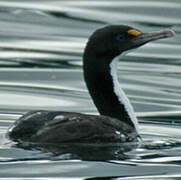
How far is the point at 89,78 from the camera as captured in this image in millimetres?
13758

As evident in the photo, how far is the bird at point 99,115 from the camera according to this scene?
1266 cm

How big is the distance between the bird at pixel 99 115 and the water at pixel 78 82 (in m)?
0.14

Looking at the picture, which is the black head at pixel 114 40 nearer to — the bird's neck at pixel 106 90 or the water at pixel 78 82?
the bird's neck at pixel 106 90

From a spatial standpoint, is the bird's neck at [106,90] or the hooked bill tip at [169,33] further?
the hooked bill tip at [169,33]

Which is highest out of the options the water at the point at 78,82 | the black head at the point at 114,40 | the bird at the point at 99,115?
the black head at the point at 114,40

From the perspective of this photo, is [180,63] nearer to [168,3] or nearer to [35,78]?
[35,78]

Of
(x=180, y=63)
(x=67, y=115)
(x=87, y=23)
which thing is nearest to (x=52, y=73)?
(x=180, y=63)

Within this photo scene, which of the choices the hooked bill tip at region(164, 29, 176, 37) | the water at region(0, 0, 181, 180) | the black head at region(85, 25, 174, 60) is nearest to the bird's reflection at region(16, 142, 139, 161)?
the water at region(0, 0, 181, 180)

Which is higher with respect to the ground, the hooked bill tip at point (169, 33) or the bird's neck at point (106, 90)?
the hooked bill tip at point (169, 33)

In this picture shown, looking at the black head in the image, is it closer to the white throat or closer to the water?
the white throat

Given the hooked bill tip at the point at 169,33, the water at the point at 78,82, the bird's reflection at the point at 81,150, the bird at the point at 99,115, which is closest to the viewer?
the water at the point at 78,82

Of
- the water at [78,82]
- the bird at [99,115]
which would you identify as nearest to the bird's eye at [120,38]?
the bird at [99,115]

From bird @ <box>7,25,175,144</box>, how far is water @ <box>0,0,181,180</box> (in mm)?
141

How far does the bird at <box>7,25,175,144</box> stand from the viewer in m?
12.7
